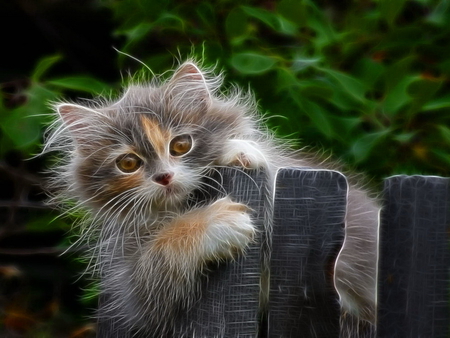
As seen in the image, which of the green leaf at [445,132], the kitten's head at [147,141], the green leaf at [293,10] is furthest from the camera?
the green leaf at [293,10]

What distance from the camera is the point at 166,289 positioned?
2.13 metres

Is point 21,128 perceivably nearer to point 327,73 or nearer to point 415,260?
point 327,73

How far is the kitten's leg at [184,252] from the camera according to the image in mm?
1980

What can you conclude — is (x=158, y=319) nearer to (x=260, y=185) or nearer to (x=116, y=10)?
(x=260, y=185)

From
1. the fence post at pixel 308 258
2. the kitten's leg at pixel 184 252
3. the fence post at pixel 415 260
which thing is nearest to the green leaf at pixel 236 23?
the kitten's leg at pixel 184 252

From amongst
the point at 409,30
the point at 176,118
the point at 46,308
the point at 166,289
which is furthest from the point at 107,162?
the point at 46,308

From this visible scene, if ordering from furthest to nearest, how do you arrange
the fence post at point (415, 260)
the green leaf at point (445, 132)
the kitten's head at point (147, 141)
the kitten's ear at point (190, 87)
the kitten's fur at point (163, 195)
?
the green leaf at point (445, 132) → the kitten's ear at point (190, 87) → the kitten's head at point (147, 141) → the kitten's fur at point (163, 195) → the fence post at point (415, 260)

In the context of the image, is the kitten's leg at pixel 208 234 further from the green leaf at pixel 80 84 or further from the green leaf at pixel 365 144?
the green leaf at pixel 80 84

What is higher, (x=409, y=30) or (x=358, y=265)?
(x=409, y=30)

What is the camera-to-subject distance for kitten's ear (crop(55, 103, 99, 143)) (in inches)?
97.3

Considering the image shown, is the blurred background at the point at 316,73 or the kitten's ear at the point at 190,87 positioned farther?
the blurred background at the point at 316,73

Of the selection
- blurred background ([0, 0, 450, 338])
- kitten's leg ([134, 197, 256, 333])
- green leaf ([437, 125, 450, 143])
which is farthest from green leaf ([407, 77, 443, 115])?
kitten's leg ([134, 197, 256, 333])

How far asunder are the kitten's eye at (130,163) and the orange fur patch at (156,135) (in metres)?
0.07

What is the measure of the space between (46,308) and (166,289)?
2.30 metres
